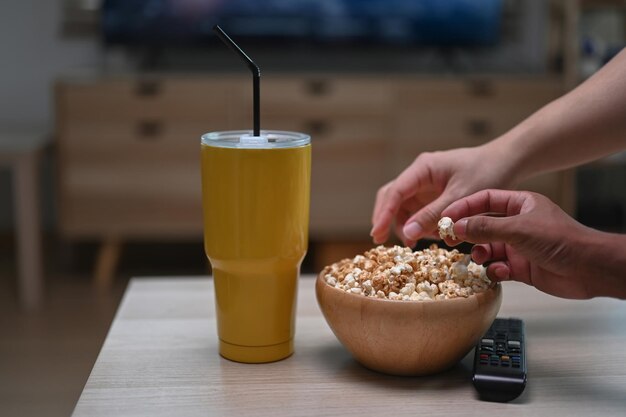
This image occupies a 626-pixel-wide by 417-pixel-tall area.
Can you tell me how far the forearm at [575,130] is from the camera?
3.11ft

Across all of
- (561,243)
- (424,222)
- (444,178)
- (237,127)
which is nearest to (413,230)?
(424,222)

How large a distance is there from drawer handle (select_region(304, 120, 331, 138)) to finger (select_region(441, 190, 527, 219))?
188cm

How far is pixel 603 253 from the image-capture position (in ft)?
2.32

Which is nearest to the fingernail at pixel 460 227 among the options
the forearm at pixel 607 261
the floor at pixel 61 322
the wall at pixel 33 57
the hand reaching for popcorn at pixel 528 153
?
the forearm at pixel 607 261

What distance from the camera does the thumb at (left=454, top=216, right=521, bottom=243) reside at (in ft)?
2.34

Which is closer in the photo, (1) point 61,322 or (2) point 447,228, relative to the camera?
(2) point 447,228

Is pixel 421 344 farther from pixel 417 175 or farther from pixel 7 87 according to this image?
pixel 7 87

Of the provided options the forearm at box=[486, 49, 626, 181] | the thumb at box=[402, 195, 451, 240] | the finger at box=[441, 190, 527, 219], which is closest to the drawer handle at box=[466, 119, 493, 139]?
the forearm at box=[486, 49, 626, 181]

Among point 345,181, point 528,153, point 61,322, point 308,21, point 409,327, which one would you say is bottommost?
point 61,322

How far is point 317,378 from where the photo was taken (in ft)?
2.51

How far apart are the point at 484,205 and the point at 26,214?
76.6 inches

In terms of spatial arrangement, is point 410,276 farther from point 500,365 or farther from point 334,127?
point 334,127

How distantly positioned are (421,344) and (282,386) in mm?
135

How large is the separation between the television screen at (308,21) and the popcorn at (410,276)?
2130 millimetres
